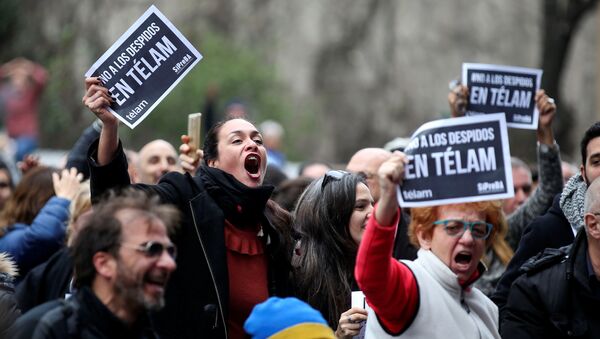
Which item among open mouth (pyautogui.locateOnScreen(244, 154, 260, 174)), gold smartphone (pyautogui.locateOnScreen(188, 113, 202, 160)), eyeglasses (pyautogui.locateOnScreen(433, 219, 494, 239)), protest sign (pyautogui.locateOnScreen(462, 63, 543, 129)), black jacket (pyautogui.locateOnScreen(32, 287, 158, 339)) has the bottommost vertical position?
black jacket (pyautogui.locateOnScreen(32, 287, 158, 339))

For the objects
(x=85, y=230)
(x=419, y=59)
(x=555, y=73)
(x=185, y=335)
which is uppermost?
(x=419, y=59)

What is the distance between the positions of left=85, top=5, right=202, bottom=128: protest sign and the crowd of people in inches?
4.3

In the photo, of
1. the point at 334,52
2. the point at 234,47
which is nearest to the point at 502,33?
the point at 334,52

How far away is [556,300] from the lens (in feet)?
19.3

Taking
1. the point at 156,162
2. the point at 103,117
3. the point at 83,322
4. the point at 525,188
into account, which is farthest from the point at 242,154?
the point at 525,188

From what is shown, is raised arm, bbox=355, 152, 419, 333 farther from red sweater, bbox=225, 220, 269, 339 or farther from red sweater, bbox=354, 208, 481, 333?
red sweater, bbox=225, 220, 269, 339

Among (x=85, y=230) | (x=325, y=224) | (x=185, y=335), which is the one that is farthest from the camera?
(x=325, y=224)

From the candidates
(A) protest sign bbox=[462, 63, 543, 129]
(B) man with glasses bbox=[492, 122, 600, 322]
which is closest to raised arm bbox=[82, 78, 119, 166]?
(B) man with glasses bbox=[492, 122, 600, 322]

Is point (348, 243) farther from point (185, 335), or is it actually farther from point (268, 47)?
point (268, 47)

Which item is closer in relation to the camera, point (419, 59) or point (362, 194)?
point (362, 194)

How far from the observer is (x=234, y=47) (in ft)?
69.1

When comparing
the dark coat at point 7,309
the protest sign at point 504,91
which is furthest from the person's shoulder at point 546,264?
the dark coat at point 7,309

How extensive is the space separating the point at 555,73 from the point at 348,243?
10.8 metres

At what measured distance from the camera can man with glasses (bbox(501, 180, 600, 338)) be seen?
5840 mm
